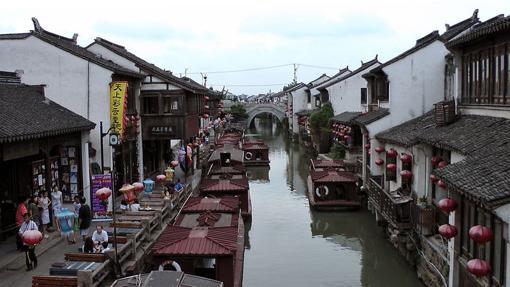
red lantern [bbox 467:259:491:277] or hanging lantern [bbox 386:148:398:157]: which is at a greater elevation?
hanging lantern [bbox 386:148:398:157]

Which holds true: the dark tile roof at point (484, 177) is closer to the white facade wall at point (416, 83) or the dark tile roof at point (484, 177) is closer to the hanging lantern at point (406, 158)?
the hanging lantern at point (406, 158)

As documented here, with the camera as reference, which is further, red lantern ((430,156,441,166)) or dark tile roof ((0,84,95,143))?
red lantern ((430,156,441,166))

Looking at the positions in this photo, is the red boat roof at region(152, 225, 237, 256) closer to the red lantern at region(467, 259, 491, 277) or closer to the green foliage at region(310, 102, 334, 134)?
the red lantern at region(467, 259, 491, 277)

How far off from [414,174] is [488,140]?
24.5 feet

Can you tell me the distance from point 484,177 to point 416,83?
17063 mm

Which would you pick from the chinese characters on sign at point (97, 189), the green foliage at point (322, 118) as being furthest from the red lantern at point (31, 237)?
the green foliage at point (322, 118)

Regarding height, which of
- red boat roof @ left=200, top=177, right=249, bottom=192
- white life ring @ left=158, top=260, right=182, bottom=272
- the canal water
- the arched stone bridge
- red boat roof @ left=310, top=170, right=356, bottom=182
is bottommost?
the canal water

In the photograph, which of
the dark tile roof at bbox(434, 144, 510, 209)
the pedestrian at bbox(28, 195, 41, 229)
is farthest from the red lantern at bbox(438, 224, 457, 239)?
the pedestrian at bbox(28, 195, 41, 229)

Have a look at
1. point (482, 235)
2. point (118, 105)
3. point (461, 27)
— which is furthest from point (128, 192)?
point (461, 27)

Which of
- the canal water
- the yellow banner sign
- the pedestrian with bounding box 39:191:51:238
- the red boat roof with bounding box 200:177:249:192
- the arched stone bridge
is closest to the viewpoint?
the pedestrian with bounding box 39:191:51:238

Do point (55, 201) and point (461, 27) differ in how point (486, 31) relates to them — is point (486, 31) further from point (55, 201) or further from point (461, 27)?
point (55, 201)

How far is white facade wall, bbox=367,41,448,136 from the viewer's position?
27.4m

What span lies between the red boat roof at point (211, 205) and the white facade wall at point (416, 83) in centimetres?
1019

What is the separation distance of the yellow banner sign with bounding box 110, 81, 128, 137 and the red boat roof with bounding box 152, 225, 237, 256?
8.08m
